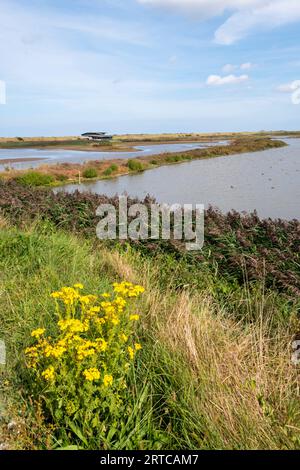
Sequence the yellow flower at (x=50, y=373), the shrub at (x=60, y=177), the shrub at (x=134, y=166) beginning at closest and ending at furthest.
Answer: the yellow flower at (x=50, y=373) → the shrub at (x=60, y=177) → the shrub at (x=134, y=166)

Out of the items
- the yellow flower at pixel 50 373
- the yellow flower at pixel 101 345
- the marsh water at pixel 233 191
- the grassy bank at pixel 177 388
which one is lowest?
the grassy bank at pixel 177 388

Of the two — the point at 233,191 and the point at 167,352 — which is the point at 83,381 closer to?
the point at 167,352

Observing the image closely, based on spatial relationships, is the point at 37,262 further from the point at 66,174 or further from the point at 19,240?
the point at 66,174

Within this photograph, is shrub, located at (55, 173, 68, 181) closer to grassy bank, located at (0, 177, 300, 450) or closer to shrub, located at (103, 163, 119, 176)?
shrub, located at (103, 163, 119, 176)

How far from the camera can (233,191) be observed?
16.0 metres

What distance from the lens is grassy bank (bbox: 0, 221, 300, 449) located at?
91.5 inches

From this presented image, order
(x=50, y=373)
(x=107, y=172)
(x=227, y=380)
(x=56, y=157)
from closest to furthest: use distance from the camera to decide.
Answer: (x=50, y=373)
(x=227, y=380)
(x=107, y=172)
(x=56, y=157)

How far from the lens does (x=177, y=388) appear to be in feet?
8.87

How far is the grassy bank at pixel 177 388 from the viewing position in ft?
7.63

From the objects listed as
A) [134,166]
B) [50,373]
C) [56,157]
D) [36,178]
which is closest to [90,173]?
[36,178]

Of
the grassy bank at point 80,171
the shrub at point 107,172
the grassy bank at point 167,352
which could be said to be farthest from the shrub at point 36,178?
the grassy bank at point 167,352

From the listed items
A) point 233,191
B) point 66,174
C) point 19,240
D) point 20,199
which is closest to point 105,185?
point 66,174

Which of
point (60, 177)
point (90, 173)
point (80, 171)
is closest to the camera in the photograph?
point (60, 177)

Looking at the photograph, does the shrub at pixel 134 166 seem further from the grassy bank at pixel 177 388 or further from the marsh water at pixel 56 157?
the grassy bank at pixel 177 388
